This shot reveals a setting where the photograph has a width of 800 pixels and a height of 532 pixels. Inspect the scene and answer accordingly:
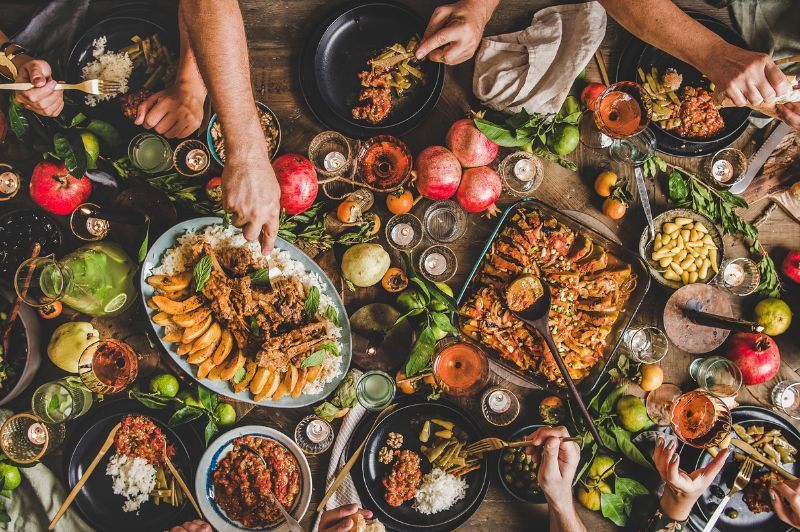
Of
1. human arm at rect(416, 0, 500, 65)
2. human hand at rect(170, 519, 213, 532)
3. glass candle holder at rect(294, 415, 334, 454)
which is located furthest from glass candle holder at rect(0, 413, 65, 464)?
human arm at rect(416, 0, 500, 65)

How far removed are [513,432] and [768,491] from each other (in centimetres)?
117

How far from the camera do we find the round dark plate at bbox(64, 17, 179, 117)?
2383 mm

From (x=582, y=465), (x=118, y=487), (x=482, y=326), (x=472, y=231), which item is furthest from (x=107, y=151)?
(x=582, y=465)

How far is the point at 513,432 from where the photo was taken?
7.90ft

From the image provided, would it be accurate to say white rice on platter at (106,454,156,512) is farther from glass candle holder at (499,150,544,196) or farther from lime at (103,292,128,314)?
glass candle holder at (499,150,544,196)

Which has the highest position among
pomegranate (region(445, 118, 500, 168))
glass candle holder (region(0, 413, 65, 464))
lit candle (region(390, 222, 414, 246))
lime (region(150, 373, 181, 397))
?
pomegranate (region(445, 118, 500, 168))

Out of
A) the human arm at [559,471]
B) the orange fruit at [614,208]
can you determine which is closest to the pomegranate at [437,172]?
the orange fruit at [614,208]

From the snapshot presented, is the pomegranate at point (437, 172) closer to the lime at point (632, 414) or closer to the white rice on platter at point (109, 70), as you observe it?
the lime at point (632, 414)

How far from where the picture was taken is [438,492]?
2307mm

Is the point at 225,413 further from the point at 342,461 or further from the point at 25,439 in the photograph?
the point at 25,439

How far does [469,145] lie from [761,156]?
1.40 m

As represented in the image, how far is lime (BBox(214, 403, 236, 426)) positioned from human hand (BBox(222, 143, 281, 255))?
2.97ft

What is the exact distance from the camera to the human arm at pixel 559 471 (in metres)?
2.21

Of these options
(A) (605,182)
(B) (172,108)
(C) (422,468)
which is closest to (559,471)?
(C) (422,468)
